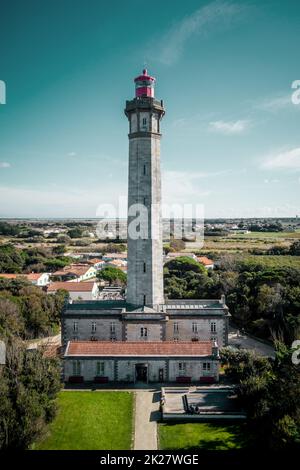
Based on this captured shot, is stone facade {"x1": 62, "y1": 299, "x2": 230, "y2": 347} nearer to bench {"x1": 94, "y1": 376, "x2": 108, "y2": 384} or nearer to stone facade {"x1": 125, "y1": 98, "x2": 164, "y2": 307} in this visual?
stone facade {"x1": 125, "y1": 98, "x2": 164, "y2": 307}

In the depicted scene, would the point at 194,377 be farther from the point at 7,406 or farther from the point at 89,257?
the point at 89,257

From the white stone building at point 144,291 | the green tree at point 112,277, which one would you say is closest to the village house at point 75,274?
the green tree at point 112,277

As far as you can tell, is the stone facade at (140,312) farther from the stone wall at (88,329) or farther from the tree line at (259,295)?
the tree line at (259,295)

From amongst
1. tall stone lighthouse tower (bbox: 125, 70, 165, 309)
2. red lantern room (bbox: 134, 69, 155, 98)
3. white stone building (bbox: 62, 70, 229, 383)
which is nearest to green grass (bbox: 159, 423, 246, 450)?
white stone building (bbox: 62, 70, 229, 383)

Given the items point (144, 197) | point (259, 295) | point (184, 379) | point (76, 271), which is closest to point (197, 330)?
point (184, 379)

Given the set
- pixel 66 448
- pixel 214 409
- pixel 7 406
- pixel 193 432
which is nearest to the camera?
pixel 7 406

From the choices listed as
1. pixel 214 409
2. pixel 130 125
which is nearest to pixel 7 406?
pixel 214 409
